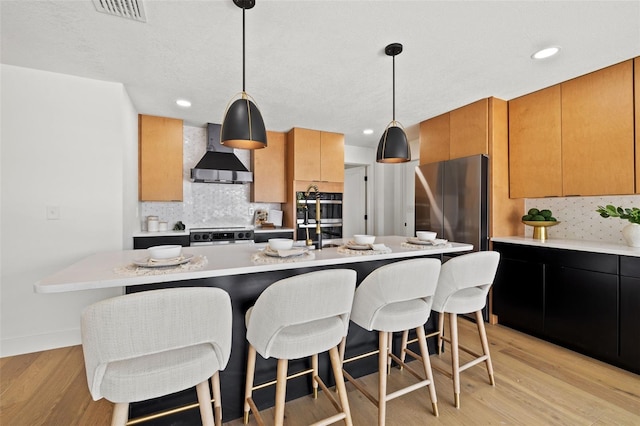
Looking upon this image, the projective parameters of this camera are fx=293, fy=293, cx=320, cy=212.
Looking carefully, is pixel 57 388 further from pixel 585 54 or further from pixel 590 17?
pixel 585 54

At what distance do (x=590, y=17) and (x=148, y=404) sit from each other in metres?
3.31

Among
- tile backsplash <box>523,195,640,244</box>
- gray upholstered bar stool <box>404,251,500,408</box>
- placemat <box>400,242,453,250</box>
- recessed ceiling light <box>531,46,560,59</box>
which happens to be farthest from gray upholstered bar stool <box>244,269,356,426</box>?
tile backsplash <box>523,195,640,244</box>

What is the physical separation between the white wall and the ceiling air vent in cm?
114

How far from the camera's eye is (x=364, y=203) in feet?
17.9

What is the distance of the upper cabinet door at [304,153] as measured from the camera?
4164 millimetres

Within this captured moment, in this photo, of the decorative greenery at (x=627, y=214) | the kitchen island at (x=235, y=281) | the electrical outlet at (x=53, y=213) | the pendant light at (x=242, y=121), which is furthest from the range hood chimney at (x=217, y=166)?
the decorative greenery at (x=627, y=214)

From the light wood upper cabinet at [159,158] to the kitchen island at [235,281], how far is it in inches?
81.8

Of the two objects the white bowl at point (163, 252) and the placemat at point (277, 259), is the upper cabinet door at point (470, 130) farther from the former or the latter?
the white bowl at point (163, 252)

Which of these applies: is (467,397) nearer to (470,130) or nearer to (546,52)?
(546,52)

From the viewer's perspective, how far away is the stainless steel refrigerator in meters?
3.03

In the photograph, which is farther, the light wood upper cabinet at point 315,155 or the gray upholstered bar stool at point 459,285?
the light wood upper cabinet at point 315,155

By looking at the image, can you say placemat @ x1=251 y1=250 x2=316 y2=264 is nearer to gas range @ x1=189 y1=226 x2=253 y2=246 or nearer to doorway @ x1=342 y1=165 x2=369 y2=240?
gas range @ x1=189 y1=226 x2=253 y2=246

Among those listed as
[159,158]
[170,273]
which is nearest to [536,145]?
[170,273]

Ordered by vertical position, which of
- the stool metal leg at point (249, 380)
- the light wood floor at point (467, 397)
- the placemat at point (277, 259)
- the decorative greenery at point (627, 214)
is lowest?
the light wood floor at point (467, 397)
